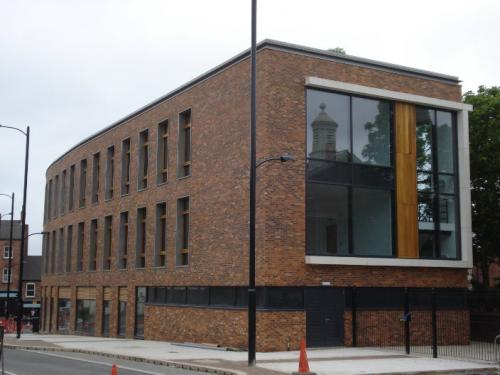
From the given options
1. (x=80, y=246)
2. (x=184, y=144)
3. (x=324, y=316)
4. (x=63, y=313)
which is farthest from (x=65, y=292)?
(x=324, y=316)

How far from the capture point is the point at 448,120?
94.2ft

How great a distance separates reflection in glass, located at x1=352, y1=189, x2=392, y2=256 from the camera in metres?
26.0

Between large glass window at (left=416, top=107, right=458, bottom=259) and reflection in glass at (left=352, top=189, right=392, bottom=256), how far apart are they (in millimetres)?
1555

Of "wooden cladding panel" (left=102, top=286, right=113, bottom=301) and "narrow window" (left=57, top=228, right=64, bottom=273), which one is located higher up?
"narrow window" (left=57, top=228, right=64, bottom=273)

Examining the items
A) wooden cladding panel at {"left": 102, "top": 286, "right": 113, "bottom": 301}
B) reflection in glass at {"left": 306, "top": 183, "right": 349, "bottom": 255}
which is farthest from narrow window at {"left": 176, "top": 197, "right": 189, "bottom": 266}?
wooden cladding panel at {"left": 102, "top": 286, "right": 113, "bottom": 301}

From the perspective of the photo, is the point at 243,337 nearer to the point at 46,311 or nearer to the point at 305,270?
the point at 305,270

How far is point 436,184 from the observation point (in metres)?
27.9

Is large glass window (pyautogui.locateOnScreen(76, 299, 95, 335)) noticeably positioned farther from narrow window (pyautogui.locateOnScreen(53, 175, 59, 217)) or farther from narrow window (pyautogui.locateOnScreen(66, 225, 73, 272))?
narrow window (pyautogui.locateOnScreen(53, 175, 59, 217))

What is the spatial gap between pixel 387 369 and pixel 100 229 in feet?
80.1

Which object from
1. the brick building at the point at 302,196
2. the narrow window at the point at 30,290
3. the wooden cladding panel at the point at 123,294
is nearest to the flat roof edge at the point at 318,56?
the brick building at the point at 302,196

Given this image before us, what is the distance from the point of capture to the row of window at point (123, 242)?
30375 millimetres

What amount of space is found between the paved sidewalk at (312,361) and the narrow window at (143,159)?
10706 mm

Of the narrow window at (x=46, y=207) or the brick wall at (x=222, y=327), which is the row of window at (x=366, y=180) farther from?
the narrow window at (x=46, y=207)

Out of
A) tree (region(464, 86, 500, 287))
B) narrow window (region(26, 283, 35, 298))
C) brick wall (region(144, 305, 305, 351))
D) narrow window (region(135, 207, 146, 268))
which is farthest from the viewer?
narrow window (region(26, 283, 35, 298))
